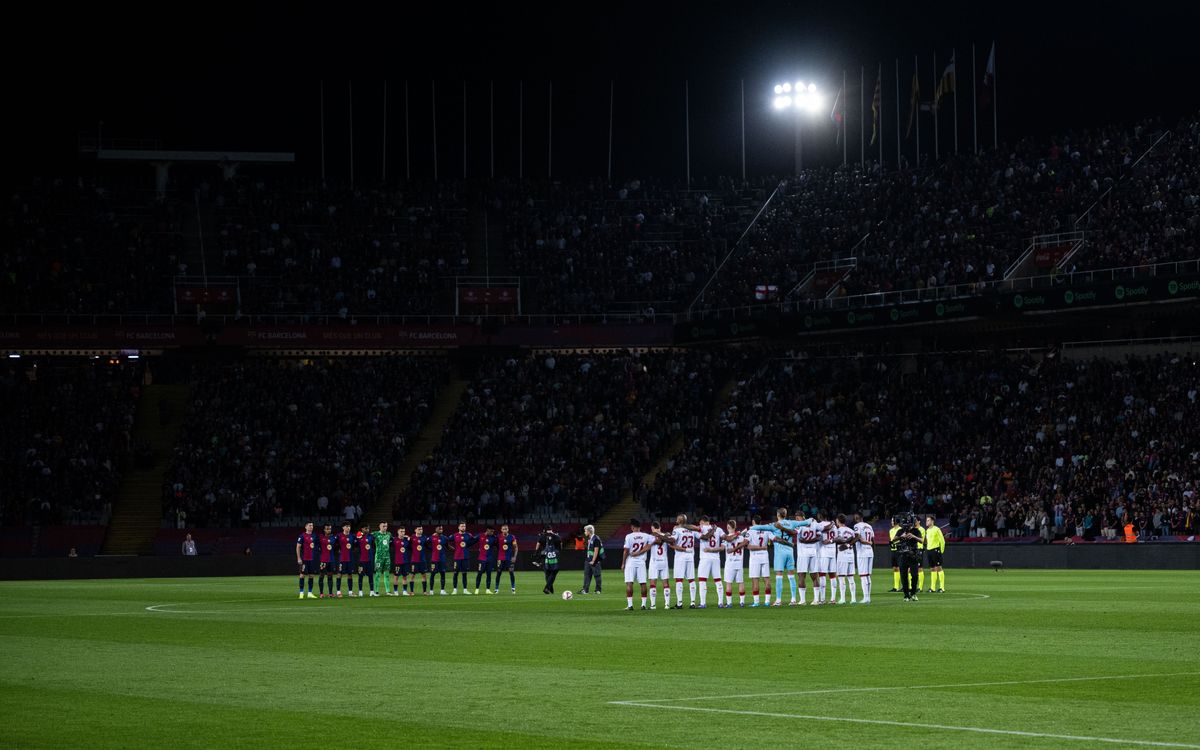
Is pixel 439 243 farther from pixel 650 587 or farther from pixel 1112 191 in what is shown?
pixel 650 587

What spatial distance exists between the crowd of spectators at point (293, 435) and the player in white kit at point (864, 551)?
32.9 meters

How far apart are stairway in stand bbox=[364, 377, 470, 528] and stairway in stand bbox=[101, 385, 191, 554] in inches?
328

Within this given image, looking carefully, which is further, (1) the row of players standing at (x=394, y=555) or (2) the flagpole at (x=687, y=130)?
(2) the flagpole at (x=687, y=130)

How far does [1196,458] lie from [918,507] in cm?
987

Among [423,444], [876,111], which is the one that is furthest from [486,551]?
[876,111]

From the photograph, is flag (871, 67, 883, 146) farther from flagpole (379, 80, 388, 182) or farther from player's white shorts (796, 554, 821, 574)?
player's white shorts (796, 554, 821, 574)

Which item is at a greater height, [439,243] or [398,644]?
[439,243]

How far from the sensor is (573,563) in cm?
5816

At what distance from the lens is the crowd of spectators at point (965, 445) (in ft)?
177

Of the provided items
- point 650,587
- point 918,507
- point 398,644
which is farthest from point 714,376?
point 398,644

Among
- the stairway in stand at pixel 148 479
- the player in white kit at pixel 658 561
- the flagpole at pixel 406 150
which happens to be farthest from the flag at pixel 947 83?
the player in white kit at pixel 658 561

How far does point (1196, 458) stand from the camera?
173ft

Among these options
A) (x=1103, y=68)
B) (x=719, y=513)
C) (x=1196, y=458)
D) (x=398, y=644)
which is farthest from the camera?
(x=1103, y=68)

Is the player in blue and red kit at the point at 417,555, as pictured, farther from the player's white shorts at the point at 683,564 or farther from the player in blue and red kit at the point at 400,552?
the player's white shorts at the point at 683,564
